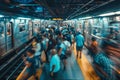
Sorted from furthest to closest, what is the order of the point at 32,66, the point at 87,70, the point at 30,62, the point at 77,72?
the point at 87,70, the point at 77,72, the point at 32,66, the point at 30,62

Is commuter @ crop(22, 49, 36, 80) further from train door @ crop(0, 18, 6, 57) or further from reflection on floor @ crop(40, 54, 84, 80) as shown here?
train door @ crop(0, 18, 6, 57)

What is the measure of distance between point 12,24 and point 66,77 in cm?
619

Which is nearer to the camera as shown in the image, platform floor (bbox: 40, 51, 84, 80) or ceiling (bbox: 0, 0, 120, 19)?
ceiling (bbox: 0, 0, 120, 19)

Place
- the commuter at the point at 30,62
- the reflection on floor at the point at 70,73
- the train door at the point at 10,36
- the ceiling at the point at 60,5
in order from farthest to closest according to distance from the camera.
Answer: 1. the train door at the point at 10,36
2. the reflection on floor at the point at 70,73
3. the commuter at the point at 30,62
4. the ceiling at the point at 60,5

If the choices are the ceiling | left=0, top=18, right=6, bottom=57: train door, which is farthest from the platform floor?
the ceiling

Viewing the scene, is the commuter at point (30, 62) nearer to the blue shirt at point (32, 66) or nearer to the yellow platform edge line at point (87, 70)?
the blue shirt at point (32, 66)

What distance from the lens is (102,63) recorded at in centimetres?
850

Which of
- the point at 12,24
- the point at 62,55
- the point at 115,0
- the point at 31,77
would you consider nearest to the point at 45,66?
the point at 62,55

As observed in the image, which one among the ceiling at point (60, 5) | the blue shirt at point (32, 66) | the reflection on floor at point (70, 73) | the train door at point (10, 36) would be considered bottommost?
the reflection on floor at point (70, 73)

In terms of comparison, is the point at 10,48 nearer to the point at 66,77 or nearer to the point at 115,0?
the point at 66,77

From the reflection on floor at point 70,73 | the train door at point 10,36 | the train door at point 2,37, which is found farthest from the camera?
the train door at point 10,36

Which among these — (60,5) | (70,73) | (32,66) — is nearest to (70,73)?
→ (70,73)

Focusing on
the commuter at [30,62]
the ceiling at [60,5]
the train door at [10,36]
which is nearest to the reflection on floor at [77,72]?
the commuter at [30,62]

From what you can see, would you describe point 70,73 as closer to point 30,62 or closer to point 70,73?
point 70,73
